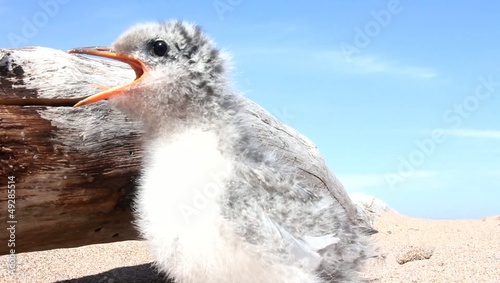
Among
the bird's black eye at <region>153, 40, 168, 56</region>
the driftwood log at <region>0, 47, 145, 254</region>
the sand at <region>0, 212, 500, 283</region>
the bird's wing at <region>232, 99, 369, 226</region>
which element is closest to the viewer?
the bird's black eye at <region>153, 40, 168, 56</region>

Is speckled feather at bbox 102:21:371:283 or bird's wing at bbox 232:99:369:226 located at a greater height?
bird's wing at bbox 232:99:369:226

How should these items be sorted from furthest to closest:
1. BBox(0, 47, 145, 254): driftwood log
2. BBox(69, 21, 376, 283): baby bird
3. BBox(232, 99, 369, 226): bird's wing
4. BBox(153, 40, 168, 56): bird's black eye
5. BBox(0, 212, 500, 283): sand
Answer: BBox(0, 212, 500, 283): sand
BBox(232, 99, 369, 226): bird's wing
BBox(0, 47, 145, 254): driftwood log
BBox(153, 40, 168, 56): bird's black eye
BBox(69, 21, 376, 283): baby bird

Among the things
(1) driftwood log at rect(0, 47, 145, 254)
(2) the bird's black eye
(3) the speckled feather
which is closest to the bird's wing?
(1) driftwood log at rect(0, 47, 145, 254)

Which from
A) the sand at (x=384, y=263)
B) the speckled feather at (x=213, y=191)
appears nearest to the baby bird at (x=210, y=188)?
the speckled feather at (x=213, y=191)

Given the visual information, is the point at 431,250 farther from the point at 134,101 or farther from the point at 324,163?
the point at 134,101

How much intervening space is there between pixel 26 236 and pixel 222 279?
8.97ft

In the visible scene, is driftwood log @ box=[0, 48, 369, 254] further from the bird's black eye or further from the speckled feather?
the bird's black eye

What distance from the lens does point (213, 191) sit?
9.74 feet

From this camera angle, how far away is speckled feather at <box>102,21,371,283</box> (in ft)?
9.52

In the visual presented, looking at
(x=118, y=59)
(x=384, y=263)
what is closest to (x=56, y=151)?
(x=118, y=59)

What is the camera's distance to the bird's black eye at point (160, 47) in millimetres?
3336

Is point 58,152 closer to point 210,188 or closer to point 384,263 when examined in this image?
point 210,188

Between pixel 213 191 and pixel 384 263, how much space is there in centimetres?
469

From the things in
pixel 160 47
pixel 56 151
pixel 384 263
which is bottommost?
pixel 56 151
